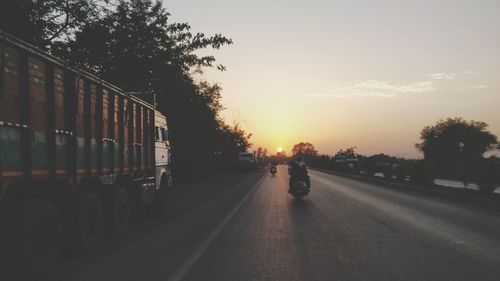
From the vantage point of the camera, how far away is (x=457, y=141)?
14475cm

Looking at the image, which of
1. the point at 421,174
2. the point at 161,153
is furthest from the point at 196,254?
the point at 421,174

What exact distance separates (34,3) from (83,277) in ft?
50.6

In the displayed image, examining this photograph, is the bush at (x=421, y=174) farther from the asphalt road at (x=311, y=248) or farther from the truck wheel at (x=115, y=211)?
the truck wheel at (x=115, y=211)

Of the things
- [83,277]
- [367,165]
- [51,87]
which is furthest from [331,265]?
[367,165]

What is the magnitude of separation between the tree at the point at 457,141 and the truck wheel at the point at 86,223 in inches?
5424

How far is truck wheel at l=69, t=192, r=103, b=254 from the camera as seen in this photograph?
9180 millimetres

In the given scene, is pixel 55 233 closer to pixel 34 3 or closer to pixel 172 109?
pixel 34 3

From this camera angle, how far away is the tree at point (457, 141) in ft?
464

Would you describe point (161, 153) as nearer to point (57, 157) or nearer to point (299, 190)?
point (299, 190)

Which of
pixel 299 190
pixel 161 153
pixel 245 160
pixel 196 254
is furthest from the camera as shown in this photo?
pixel 245 160

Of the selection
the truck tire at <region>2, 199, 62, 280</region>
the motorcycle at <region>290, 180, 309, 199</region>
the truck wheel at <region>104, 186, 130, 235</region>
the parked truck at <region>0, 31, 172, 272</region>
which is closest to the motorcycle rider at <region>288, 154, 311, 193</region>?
the motorcycle at <region>290, 180, 309, 199</region>

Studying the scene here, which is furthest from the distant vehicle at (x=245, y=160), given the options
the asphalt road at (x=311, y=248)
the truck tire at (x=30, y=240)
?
the truck tire at (x=30, y=240)

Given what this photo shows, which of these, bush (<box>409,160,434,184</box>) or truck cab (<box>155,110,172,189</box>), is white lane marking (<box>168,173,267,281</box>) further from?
bush (<box>409,160,434,184</box>)

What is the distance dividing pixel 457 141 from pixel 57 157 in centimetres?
14789
